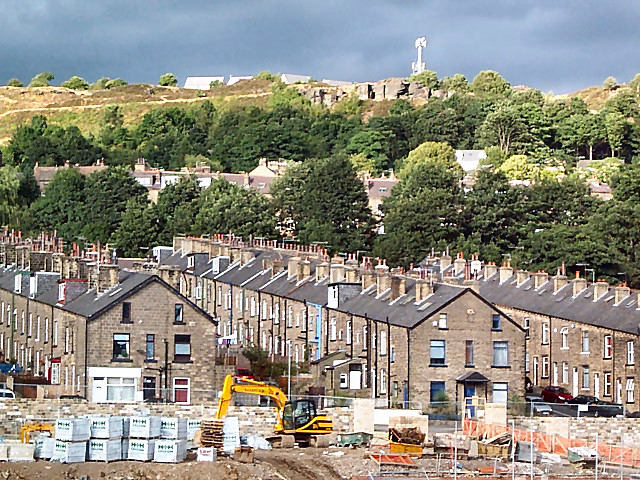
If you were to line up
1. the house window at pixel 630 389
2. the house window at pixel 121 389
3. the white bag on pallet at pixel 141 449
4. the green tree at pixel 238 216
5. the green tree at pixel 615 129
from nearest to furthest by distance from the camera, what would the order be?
the white bag on pallet at pixel 141 449 < the house window at pixel 121 389 < the house window at pixel 630 389 < the green tree at pixel 238 216 < the green tree at pixel 615 129

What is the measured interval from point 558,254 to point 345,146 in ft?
296

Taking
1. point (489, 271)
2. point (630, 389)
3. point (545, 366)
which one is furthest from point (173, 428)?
point (489, 271)

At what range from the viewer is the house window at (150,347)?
64812 millimetres

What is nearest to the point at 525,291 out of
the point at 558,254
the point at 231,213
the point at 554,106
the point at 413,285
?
the point at 413,285

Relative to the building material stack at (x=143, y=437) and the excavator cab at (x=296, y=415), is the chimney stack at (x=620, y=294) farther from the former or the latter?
the building material stack at (x=143, y=437)

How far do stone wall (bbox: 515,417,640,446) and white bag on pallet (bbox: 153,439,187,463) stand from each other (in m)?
12.8

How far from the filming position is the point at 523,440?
5612 cm

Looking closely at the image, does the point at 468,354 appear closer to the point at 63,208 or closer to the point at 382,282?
the point at 382,282

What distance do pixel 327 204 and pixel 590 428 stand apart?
69.1 meters

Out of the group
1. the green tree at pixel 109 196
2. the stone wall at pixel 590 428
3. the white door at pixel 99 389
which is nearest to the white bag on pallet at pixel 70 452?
the white door at pixel 99 389

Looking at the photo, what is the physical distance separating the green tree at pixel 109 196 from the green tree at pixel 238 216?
724cm

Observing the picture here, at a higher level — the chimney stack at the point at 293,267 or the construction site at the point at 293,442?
the chimney stack at the point at 293,267

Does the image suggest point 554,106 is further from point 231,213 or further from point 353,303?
point 353,303

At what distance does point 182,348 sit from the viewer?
6506 cm
